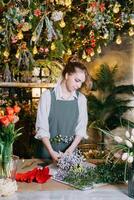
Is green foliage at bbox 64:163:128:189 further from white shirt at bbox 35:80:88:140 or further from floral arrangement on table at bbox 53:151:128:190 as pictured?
white shirt at bbox 35:80:88:140

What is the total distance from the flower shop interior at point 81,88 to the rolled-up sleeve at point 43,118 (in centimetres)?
16

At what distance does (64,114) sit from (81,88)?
262 millimetres

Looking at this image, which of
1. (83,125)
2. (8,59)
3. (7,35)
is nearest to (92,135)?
(8,59)

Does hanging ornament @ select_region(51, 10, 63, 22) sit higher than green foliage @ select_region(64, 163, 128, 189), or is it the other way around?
hanging ornament @ select_region(51, 10, 63, 22)

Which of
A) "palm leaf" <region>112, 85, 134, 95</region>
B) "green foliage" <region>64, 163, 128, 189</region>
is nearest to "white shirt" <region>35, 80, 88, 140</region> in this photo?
"green foliage" <region>64, 163, 128, 189</region>

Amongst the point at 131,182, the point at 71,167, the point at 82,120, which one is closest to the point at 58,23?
the point at 82,120

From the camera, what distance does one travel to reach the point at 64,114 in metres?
3.71

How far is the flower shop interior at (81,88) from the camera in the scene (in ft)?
8.14

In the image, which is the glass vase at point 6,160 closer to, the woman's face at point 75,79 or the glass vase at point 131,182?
the glass vase at point 131,182

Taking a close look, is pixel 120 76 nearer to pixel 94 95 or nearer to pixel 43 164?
pixel 94 95

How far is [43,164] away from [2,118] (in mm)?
767

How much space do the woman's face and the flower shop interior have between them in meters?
0.38

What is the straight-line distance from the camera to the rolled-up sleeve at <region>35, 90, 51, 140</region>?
3389 mm

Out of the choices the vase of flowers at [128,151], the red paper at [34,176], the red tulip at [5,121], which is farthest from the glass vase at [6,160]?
the vase of flowers at [128,151]
